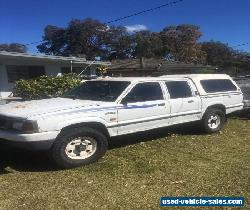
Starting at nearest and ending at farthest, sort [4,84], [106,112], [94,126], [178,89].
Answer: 1. [94,126]
2. [106,112]
3. [178,89]
4. [4,84]

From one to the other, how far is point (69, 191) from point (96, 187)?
41 cm

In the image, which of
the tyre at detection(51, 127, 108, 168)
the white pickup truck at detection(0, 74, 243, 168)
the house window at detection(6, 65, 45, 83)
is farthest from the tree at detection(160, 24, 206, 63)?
the tyre at detection(51, 127, 108, 168)

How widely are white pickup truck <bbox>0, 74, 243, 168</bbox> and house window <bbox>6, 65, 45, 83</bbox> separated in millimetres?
13277

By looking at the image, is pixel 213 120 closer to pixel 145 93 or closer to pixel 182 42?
pixel 145 93

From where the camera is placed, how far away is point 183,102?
8.58 meters

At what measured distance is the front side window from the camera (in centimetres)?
763

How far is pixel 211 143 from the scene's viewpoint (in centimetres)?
835

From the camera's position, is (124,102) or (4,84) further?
(4,84)

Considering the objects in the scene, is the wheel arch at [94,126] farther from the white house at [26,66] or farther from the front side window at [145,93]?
the white house at [26,66]

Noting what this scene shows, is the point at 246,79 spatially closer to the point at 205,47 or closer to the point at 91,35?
the point at 91,35

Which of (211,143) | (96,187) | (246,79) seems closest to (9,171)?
(96,187)

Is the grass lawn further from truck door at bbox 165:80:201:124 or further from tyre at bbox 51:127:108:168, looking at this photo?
truck door at bbox 165:80:201:124

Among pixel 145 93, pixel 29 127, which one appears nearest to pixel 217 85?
pixel 145 93

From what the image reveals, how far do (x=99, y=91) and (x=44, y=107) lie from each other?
155cm
